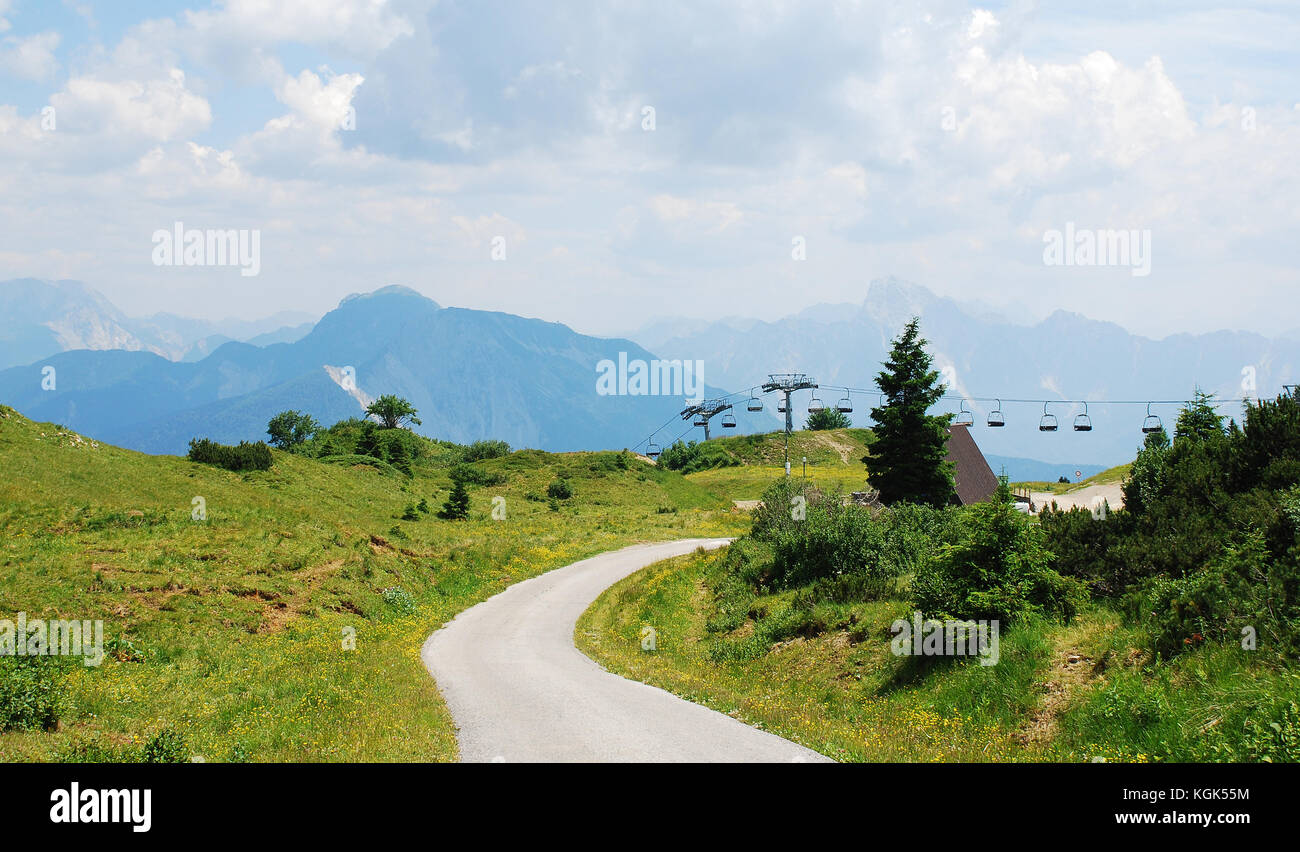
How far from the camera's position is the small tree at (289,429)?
114250mm

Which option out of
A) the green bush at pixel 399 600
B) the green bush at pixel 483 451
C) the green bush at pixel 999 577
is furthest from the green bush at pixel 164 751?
the green bush at pixel 483 451

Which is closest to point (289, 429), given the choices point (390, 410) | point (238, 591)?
point (390, 410)

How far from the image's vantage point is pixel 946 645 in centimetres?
1490

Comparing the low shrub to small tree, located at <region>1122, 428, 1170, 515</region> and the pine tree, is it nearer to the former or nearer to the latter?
the pine tree

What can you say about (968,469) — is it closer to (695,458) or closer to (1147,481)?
(1147,481)

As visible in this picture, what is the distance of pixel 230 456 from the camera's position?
1812 inches

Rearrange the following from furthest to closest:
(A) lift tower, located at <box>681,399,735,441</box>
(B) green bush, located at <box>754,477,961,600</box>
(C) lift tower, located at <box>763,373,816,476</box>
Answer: (A) lift tower, located at <box>681,399,735,441</box> → (C) lift tower, located at <box>763,373,816,476</box> → (B) green bush, located at <box>754,477,961,600</box>

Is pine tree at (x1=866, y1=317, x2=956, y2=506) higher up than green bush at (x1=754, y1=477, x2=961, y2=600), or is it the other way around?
pine tree at (x1=866, y1=317, x2=956, y2=506)

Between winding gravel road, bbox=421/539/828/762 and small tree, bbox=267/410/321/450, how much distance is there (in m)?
97.3

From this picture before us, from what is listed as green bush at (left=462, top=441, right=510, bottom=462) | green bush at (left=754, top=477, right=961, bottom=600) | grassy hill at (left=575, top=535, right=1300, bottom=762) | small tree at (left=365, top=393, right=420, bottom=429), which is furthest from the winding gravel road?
small tree at (left=365, top=393, right=420, bottom=429)

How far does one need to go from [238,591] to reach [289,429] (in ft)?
350

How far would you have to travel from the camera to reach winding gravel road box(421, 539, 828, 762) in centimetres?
1084

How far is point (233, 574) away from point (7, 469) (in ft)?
45.6
